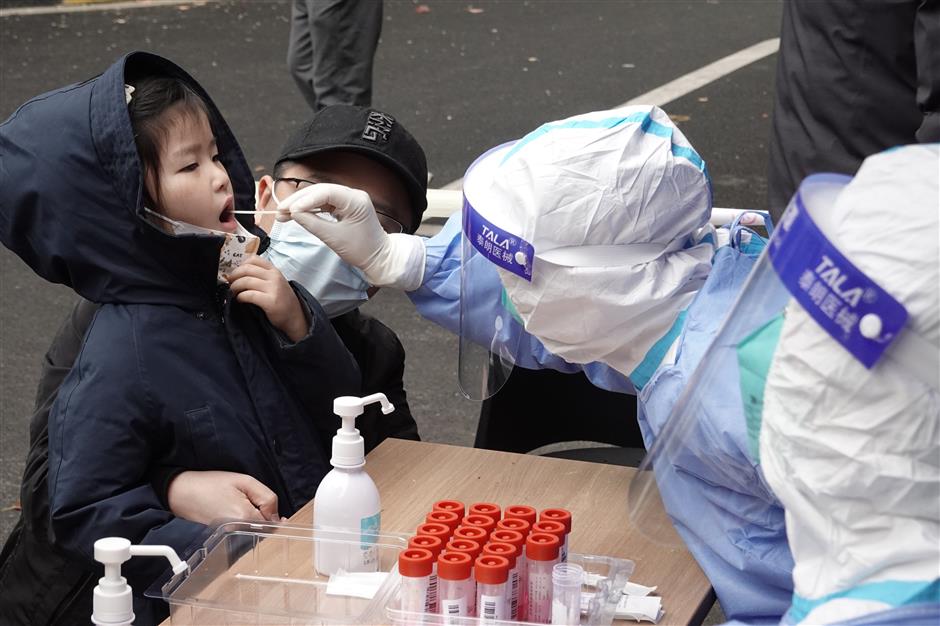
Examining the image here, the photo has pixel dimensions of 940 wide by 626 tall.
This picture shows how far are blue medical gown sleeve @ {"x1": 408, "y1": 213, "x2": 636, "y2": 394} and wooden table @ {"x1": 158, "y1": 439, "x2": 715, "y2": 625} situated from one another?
0.16 metres

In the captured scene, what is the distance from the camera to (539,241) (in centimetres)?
194

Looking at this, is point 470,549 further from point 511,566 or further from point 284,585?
point 284,585

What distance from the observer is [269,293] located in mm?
2258

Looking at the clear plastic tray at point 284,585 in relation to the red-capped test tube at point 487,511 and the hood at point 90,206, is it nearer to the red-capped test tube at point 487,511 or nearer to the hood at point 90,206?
the red-capped test tube at point 487,511

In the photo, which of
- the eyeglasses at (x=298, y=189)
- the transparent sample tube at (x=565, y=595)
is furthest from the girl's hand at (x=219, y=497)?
the eyeglasses at (x=298, y=189)

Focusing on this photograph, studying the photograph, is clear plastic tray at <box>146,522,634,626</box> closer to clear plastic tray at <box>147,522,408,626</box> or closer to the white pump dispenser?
clear plastic tray at <box>147,522,408,626</box>

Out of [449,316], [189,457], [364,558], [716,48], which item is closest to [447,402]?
[449,316]

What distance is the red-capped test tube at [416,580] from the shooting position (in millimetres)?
1590

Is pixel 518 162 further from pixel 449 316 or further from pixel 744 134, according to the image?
pixel 744 134

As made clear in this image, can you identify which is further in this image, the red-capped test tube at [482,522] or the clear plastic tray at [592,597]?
the red-capped test tube at [482,522]

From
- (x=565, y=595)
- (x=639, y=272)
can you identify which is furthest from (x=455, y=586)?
(x=639, y=272)

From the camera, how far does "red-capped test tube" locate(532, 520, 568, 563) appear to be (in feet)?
5.55

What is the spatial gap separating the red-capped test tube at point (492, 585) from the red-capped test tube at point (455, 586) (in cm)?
1

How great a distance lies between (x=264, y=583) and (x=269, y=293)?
59 cm
